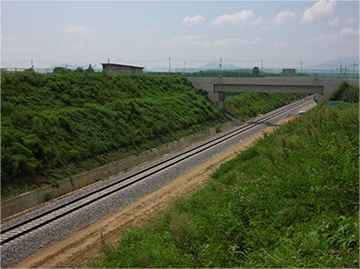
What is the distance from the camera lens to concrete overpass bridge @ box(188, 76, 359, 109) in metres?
44.8

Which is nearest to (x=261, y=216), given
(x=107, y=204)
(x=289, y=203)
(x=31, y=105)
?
(x=289, y=203)

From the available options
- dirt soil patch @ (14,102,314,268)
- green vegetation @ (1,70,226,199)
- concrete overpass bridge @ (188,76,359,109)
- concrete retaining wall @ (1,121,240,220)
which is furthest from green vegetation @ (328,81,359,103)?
dirt soil patch @ (14,102,314,268)

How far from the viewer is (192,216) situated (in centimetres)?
1213

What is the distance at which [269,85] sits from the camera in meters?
47.7

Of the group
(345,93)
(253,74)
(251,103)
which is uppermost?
(253,74)

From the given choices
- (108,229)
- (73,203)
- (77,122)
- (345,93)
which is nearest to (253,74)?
(345,93)

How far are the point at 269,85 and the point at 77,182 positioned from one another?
104 ft

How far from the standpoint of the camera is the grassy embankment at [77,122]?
21.9 m

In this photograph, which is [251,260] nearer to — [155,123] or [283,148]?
[283,148]

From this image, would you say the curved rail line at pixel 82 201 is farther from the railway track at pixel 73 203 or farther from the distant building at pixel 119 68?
the distant building at pixel 119 68

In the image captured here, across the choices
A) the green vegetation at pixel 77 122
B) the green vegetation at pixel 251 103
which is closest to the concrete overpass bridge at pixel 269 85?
the green vegetation at pixel 251 103

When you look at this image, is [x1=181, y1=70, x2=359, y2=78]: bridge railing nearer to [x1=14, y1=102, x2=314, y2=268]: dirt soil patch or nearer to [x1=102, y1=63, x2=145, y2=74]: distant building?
[x1=102, y1=63, x2=145, y2=74]: distant building

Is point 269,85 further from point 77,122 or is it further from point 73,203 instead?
point 73,203

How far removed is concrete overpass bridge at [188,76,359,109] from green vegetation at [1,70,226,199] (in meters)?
6.74
